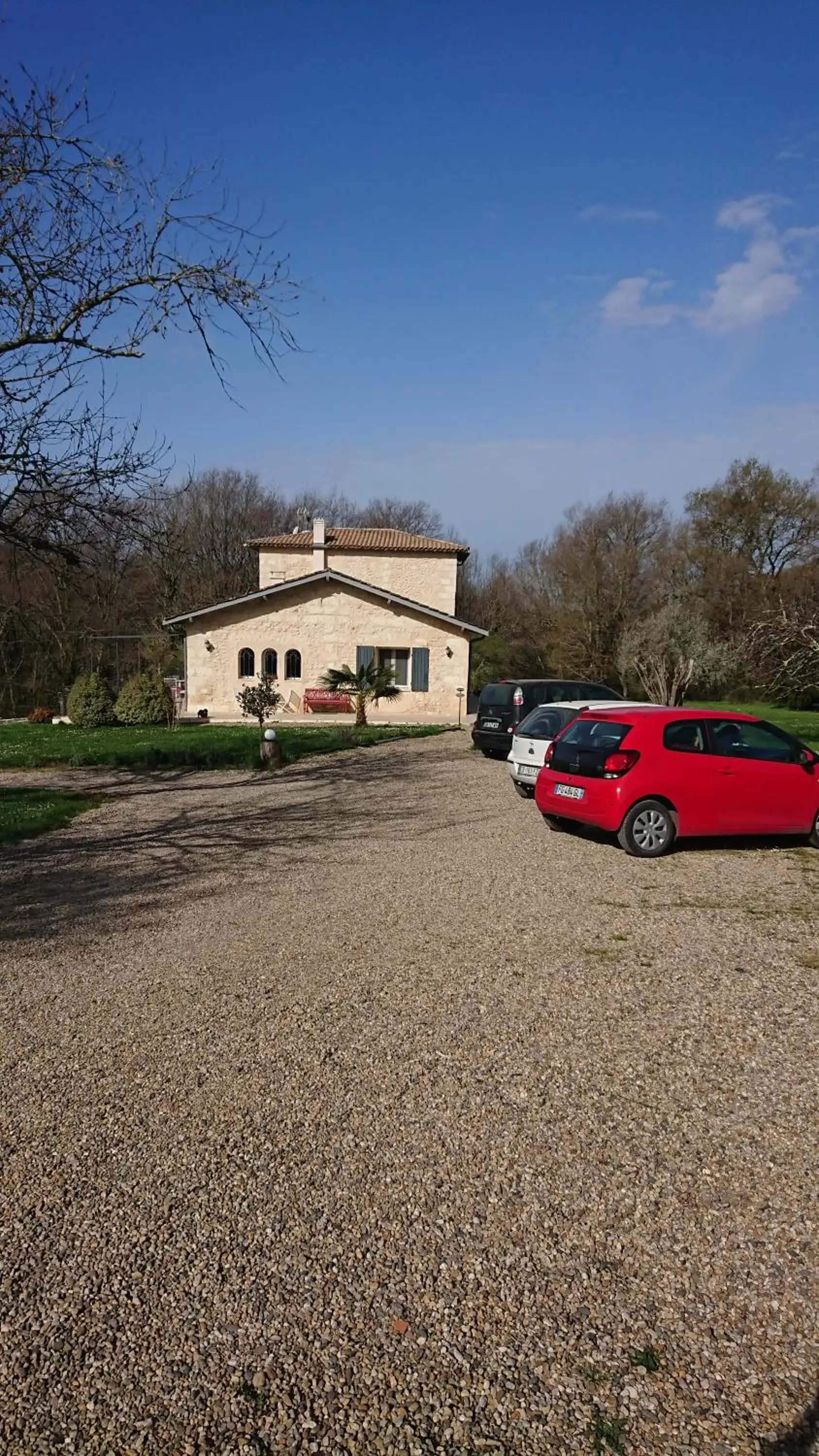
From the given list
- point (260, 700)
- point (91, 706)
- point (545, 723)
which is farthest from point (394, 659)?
point (545, 723)

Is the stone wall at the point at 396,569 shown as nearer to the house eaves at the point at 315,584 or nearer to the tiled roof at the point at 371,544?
the tiled roof at the point at 371,544

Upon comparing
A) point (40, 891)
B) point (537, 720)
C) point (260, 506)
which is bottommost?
point (40, 891)

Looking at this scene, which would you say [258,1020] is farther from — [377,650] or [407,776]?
[377,650]

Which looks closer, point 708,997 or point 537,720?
point 708,997

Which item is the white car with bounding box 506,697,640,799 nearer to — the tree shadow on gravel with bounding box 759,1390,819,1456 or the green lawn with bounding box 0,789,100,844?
the green lawn with bounding box 0,789,100,844

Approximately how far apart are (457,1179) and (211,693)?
1069 inches

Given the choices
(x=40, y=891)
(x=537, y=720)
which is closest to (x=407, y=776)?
(x=537, y=720)

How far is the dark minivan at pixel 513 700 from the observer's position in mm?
16141

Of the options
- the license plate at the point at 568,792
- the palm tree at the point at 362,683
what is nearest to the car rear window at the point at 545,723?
the license plate at the point at 568,792

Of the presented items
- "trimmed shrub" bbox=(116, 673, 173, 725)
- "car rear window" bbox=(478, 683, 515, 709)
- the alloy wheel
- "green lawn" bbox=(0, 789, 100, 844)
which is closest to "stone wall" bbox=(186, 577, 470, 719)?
"trimmed shrub" bbox=(116, 673, 173, 725)

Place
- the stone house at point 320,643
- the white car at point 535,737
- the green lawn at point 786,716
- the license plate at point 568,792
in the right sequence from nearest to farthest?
the license plate at point 568,792
the white car at point 535,737
the green lawn at point 786,716
the stone house at point 320,643

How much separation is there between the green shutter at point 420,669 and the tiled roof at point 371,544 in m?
5.86

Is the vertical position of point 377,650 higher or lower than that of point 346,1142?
higher

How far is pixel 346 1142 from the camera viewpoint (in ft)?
11.4
